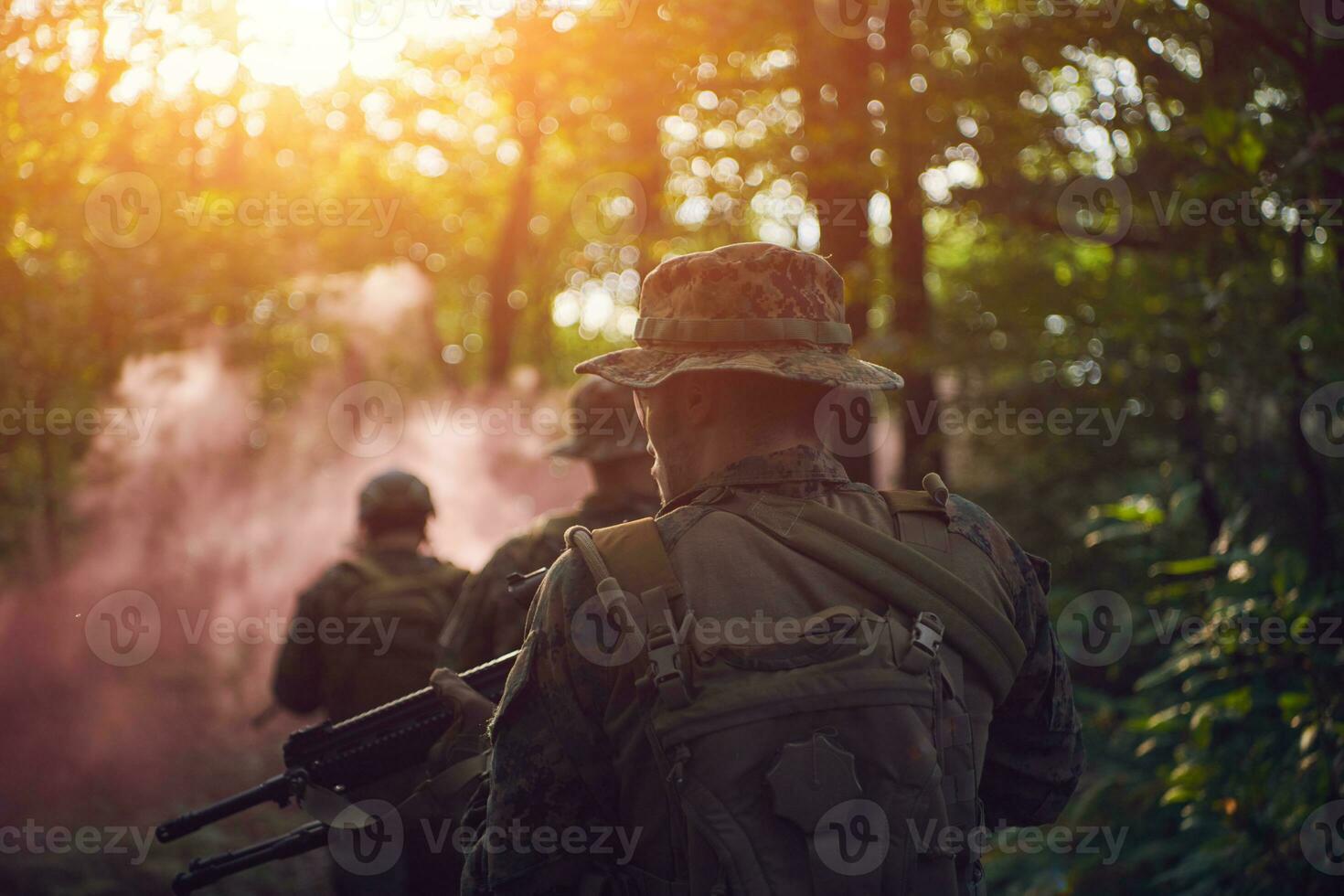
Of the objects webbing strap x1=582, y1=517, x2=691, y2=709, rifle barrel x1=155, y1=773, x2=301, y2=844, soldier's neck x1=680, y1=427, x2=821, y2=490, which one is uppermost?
soldier's neck x1=680, y1=427, x2=821, y2=490

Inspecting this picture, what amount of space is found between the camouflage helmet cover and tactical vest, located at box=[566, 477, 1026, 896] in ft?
13.3

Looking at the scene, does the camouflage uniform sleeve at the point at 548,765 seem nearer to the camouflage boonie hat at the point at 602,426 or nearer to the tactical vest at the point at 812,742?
the tactical vest at the point at 812,742

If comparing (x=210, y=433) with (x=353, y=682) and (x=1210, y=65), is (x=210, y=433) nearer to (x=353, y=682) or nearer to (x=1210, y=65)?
(x=353, y=682)

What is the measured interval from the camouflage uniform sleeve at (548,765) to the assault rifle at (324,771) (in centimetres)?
158

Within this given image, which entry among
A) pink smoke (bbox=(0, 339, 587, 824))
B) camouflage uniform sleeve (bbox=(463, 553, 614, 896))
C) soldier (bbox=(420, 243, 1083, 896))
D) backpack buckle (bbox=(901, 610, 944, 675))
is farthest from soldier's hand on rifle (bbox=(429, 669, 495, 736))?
pink smoke (bbox=(0, 339, 587, 824))

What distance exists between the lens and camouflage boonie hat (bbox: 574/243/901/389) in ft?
8.42

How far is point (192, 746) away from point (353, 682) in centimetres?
778

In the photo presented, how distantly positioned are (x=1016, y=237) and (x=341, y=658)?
6.24 meters

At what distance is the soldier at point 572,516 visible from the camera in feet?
16.5

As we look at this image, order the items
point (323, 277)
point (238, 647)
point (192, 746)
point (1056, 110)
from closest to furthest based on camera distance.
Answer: point (1056, 110) < point (192, 746) < point (238, 647) < point (323, 277)

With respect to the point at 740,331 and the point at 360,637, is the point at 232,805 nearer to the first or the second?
the point at 360,637

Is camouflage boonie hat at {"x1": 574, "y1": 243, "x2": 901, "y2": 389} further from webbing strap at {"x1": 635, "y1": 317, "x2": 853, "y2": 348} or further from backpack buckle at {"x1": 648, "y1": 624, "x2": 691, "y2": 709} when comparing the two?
backpack buckle at {"x1": 648, "y1": 624, "x2": 691, "y2": 709}

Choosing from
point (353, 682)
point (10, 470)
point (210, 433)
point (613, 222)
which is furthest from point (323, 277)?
point (353, 682)

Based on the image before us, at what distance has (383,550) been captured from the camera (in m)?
6.23
